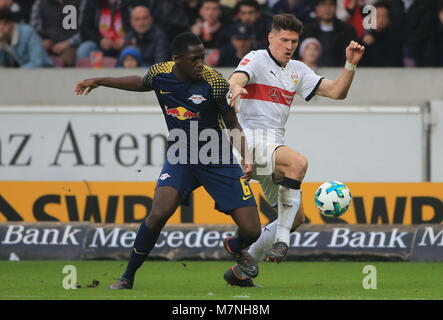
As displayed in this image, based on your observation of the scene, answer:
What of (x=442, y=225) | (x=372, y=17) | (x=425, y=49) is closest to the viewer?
(x=442, y=225)

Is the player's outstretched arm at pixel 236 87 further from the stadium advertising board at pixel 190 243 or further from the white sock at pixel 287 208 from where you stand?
the stadium advertising board at pixel 190 243

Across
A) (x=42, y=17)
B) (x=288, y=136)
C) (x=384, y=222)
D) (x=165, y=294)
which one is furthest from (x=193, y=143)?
(x=42, y=17)

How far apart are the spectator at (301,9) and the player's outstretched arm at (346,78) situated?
5.54 metres

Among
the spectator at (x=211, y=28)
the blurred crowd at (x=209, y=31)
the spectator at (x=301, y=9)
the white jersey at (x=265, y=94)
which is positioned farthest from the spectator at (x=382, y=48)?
the white jersey at (x=265, y=94)

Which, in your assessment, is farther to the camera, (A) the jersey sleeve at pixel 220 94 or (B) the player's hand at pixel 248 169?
(A) the jersey sleeve at pixel 220 94

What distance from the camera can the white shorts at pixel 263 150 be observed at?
8.98 metres

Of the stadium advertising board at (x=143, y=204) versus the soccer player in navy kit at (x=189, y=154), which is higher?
the soccer player in navy kit at (x=189, y=154)

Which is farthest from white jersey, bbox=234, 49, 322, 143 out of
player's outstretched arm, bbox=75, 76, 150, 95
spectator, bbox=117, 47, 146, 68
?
spectator, bbox=117, 47, 146, 68

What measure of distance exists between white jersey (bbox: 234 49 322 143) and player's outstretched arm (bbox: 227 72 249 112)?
161mm

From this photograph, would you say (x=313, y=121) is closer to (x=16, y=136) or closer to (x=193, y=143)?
(x=16, y=136)

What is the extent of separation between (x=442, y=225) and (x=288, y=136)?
311 cm

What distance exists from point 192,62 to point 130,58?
6.56 m

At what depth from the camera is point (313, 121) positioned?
1438cm

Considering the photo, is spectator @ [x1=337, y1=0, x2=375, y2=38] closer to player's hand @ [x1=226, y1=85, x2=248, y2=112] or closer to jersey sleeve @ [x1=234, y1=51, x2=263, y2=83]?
jersey sleeve @ [x1=234, y1=51, x2=263, y2=83]
